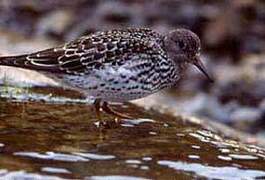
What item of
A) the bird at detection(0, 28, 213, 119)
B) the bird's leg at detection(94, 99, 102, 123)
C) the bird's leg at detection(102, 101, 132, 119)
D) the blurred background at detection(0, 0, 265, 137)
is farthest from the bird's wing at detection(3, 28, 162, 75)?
the blurred background at detection(0, 0, 265, 137)

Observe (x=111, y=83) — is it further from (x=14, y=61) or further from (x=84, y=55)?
(x=14, y=61)

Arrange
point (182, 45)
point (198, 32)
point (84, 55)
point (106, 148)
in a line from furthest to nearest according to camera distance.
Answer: point (198, 32), point (182, 45), point (84, 55), point (106, 148)

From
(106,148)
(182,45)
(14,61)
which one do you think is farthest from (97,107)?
(106,148)

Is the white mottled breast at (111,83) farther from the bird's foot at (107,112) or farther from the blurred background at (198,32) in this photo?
the blurred background at (198,32)

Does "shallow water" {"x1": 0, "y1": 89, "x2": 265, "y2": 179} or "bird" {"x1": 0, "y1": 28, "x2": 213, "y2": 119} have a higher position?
"bird" {"x1": 0, "y1": 28, "x2": 213, "y2": 119}

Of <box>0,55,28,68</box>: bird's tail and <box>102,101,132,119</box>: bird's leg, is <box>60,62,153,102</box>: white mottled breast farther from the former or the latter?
<box>0,55,28,68</box>: bird's tail

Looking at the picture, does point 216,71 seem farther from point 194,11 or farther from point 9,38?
point 9,38

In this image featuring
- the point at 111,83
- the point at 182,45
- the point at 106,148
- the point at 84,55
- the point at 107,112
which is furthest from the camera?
the point at 182,45
